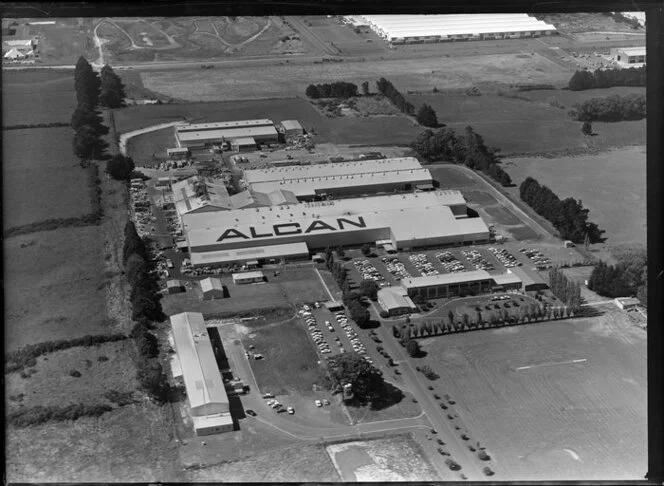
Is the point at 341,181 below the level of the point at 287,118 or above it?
below

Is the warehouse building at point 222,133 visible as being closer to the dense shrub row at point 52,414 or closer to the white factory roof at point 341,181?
the white factory roof at point 341,181

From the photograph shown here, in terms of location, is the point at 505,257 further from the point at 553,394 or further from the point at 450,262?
the point at 553,394

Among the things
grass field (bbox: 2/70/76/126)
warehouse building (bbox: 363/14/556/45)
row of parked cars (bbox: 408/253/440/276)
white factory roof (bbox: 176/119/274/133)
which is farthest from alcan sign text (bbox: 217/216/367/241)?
warehouse building (bbox: 363/14/556/45)

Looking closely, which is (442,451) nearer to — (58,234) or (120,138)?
(58,234)

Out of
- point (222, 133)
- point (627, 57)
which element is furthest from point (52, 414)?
point (627, 57)

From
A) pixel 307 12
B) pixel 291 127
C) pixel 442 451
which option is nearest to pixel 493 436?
pixel 442 451

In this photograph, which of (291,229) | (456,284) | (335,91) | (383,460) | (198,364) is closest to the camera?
(383,460)

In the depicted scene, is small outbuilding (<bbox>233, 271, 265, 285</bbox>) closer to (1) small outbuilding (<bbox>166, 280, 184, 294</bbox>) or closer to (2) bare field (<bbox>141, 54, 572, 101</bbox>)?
(1) small outbuilding (<bbox>166, 280, 184, 294</bbox>)
